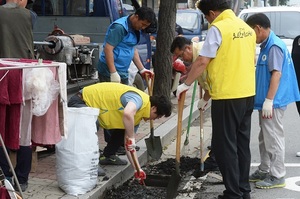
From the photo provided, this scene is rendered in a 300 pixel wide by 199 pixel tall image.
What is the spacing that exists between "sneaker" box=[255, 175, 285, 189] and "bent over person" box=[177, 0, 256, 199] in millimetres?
777

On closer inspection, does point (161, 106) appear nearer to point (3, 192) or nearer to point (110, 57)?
point (110, 57)

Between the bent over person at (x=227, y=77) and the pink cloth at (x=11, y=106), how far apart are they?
4.90 ft

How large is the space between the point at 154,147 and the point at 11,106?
8.45ft

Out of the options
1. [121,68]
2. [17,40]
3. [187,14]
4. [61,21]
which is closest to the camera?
[17,40]

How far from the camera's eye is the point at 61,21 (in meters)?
9.62

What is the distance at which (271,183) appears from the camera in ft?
18.0

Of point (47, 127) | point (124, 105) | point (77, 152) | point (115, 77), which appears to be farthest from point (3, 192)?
point (115, 77)

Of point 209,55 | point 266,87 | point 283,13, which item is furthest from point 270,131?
point 283,13

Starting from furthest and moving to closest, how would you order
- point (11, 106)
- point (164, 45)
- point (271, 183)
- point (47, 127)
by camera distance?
point (164, 45) < point (271, 183) < point (47, 127) < point (11, 106)

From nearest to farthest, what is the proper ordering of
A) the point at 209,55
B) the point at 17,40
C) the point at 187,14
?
the point at 209,55, the point at 17,40, the point at 187,14

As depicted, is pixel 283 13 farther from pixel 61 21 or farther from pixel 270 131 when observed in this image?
pixel 270 131

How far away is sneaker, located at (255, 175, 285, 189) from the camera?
546 cm

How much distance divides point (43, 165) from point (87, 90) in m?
1.08

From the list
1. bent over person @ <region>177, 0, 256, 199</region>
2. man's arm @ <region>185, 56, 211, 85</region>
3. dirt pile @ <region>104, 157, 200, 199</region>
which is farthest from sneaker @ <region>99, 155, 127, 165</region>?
man's arm @ <region>185, 56, 211, 85</region>
